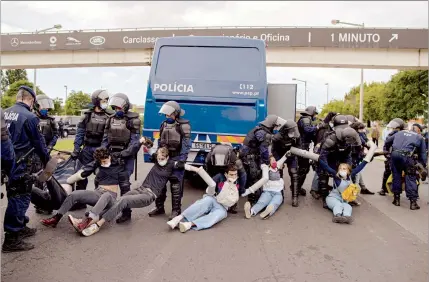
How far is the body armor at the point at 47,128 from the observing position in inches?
241

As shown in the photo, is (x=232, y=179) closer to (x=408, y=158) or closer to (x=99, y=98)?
(x=99, y=98)

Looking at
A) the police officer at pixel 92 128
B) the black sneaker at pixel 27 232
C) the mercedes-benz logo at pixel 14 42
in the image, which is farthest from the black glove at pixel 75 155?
the mercedes-benz logo at pixel 14 42

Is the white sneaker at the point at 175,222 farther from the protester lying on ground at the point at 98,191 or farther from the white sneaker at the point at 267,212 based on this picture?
the white sneaker at the point at 267,212

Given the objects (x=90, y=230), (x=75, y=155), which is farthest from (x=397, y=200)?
(x=75, y=155)

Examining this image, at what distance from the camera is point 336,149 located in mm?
6355

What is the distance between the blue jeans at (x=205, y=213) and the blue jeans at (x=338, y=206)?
1.81 meters

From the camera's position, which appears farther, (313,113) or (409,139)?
(313,113)

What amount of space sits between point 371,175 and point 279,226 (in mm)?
6840

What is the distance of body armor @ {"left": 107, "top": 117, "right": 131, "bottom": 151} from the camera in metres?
5.49

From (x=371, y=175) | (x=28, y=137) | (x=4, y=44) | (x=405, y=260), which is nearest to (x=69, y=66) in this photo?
(x=4, y=44)

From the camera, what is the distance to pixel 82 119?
19.4 feet

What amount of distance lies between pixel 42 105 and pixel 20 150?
2.08 meters

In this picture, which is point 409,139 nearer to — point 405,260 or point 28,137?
point 405,260

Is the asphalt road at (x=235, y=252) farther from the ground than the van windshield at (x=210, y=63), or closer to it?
closer to it
